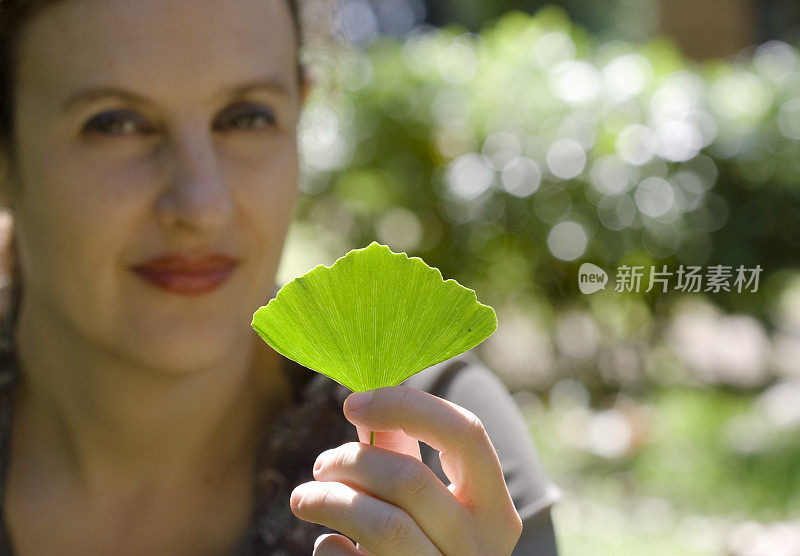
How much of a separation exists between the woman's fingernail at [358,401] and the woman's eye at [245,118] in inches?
14.0

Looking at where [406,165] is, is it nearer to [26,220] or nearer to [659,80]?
[659,80]

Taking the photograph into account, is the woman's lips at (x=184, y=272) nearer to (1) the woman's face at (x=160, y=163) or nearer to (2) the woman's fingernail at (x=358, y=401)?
(1) the woman's face at (x=160, y=163)

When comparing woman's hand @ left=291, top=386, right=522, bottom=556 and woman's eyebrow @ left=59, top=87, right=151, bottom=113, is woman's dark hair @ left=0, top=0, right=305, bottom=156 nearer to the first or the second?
woman's eyebrow @ left=59, top=87, right=151, bottom=113

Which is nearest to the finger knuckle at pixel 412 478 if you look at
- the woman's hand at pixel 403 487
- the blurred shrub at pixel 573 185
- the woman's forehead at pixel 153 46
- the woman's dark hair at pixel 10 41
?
the woman's hand at pixel 403 487

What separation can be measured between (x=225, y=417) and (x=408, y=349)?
550 millimetres

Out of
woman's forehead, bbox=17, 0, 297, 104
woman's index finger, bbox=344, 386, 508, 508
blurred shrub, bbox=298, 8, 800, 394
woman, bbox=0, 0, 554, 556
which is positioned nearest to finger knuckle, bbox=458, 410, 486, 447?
woman's index finger, bbox=344, 386, 508, 508

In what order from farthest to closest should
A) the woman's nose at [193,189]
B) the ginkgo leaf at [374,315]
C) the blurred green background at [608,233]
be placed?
the blurred green background at [608,233]
the woman's nose at [193,189]
the ginkgo leaf at [374,315]

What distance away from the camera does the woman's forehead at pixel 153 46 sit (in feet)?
2.02

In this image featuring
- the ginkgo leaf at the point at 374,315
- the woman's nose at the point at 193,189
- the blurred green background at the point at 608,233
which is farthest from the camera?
the blurred green background at the point at 608,233

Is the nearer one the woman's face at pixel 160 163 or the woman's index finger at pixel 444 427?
the woman's index finger at pixel 444 427

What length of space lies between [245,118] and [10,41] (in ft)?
0.80

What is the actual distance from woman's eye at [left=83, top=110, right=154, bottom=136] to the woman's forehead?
23mm

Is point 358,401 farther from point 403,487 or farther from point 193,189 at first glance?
point 193,189

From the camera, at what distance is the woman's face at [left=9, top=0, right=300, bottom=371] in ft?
2.03
